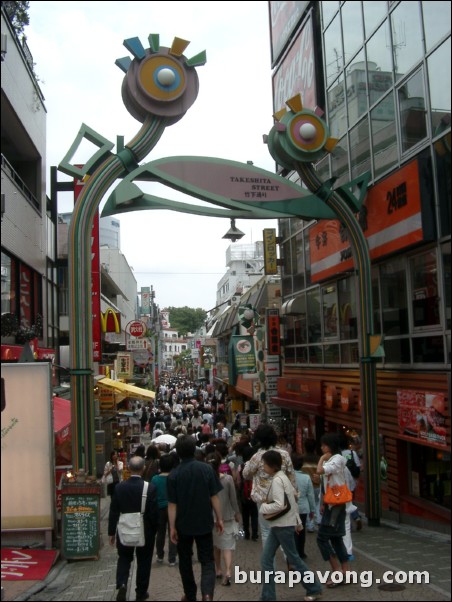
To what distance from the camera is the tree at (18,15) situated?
14.8m

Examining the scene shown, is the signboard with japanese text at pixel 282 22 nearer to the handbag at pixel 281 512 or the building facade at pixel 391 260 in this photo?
the building facade at pixel 391 260

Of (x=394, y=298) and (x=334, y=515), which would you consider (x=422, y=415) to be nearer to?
(x=394, y=298)

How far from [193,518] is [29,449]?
3.69 m

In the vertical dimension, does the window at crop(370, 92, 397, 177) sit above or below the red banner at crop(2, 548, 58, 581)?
above

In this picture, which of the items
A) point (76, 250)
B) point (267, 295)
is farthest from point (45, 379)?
point (267, 295)

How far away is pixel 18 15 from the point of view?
16.1m

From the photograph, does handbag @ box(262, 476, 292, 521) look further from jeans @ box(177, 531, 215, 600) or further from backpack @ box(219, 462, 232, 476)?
backpack @ box(219, 462, 232, 476)

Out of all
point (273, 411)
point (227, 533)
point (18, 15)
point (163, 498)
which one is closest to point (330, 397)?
point (273, 411)

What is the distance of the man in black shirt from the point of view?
6.47 meters

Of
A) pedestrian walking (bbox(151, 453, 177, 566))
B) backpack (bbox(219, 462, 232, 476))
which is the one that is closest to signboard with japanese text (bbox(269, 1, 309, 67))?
backpack (bbox(219, 462, 232, 476))

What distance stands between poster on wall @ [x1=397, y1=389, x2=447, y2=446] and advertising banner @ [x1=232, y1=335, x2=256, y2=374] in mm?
13321

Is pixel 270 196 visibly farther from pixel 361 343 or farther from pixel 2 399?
pixel 2 399

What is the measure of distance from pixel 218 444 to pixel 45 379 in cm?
278

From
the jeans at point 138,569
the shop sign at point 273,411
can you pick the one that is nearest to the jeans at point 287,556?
the jeans at point 138,569
